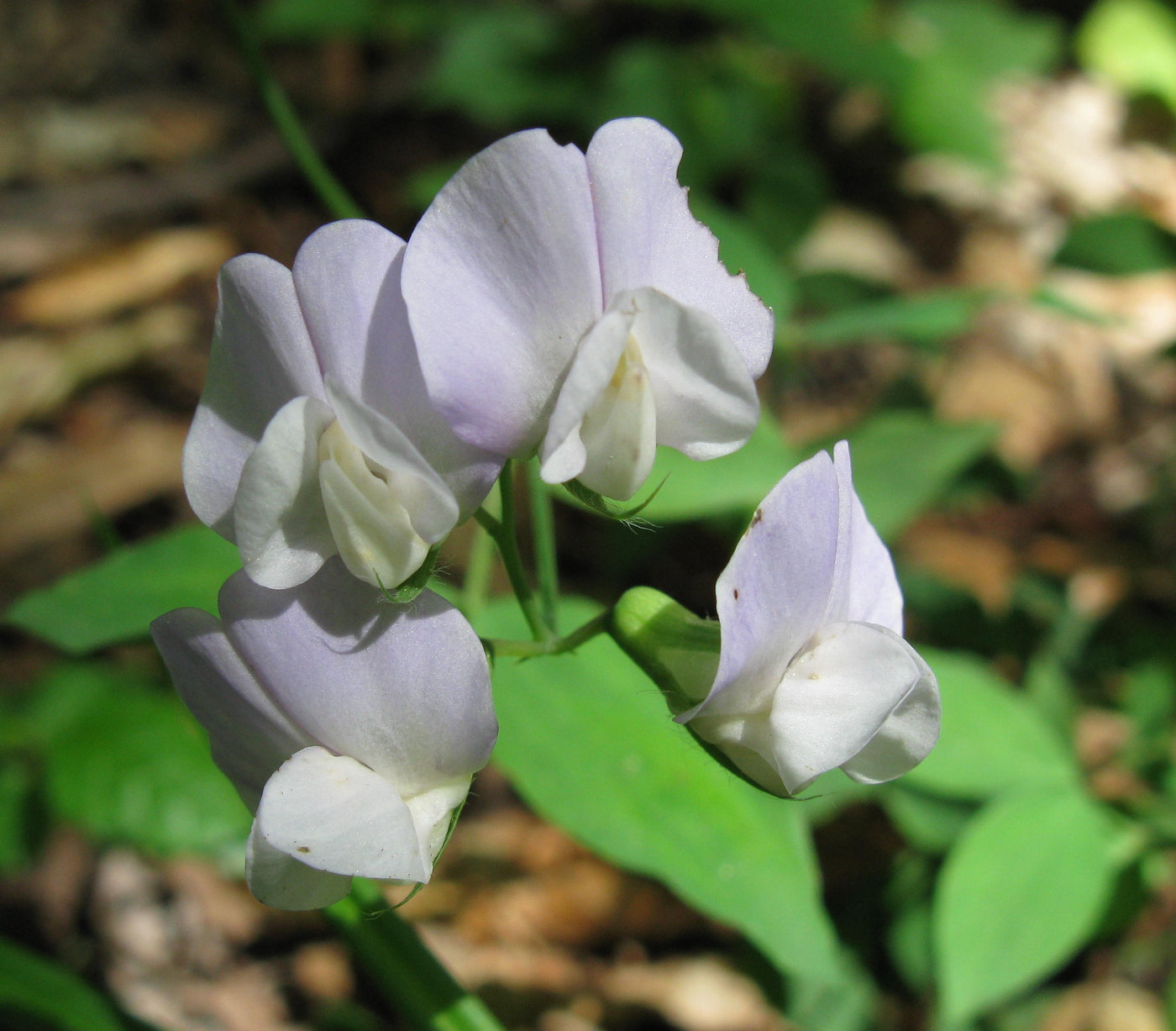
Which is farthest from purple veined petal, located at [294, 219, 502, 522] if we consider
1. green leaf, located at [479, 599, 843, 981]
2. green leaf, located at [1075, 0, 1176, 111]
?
green leaf, located at [1075, 0, 1176, 111]

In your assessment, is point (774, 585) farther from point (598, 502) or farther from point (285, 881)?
point (285, 881)

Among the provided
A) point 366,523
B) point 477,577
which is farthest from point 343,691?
point 477,577

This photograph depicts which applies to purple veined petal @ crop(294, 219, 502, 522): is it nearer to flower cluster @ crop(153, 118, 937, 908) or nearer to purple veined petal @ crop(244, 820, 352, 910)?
flower cluster @ crop(153, 118, 937, 908)

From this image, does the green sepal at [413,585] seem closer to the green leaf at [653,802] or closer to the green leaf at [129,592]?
the green leaf at [653,802]

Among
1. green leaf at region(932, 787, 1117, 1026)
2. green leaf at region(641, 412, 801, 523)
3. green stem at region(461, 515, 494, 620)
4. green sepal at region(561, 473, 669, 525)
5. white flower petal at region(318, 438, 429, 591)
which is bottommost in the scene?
green leaf at region(932, 787, 1117, 1026)

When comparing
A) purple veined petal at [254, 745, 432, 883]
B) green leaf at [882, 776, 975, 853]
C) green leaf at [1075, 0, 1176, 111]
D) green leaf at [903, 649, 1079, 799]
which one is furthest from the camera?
green leaf at [1075, 0, 1176, 111]

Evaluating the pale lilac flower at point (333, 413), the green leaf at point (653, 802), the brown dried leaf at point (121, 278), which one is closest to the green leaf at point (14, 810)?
the green leaf at point (653, 802)
